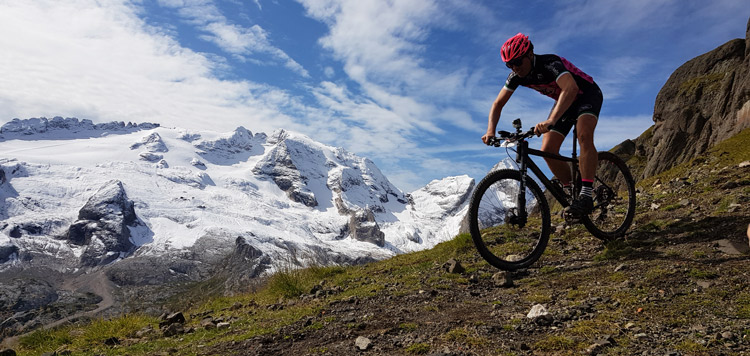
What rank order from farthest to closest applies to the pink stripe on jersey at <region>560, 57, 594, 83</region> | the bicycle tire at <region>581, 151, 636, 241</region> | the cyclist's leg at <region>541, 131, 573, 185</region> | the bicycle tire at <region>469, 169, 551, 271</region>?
1. the bicycle tire at <region>581, 151, 636, 241</region>
2. the cyclist's leg at <region>541, 131, 573, 185</region>
3. the pink stripe on jersey at <region>560, 57, 594, 83</region>
4. the bicycle tire at <region>469, 169, 551, 271</region>

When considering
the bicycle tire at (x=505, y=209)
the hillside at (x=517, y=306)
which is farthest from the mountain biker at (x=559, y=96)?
the hillside at (x=517, y=306)

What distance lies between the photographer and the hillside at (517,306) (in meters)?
4.48

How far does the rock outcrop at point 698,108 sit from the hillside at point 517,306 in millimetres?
19131

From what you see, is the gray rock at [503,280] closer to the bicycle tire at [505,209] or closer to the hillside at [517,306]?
the hillside at [517,306]

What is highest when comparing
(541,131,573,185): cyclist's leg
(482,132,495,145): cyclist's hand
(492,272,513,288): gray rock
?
(482,132,495,145): cyclist's hand

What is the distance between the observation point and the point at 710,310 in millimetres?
4684

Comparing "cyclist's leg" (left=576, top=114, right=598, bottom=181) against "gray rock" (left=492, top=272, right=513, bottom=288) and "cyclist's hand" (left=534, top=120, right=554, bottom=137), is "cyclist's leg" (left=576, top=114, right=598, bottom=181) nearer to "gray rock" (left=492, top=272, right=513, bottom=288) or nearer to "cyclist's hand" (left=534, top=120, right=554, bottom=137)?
"cyclist's hand" (left=534, top=120, right=554, bottom=137)

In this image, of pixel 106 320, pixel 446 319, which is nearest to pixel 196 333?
pixel 106 320

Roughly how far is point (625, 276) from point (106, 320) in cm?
993

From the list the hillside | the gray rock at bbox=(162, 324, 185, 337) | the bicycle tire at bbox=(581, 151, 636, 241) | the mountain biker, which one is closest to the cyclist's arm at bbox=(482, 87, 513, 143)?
the mountain biker

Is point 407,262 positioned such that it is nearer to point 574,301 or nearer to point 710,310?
point 574,301

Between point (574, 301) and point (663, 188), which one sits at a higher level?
point (663, 188)

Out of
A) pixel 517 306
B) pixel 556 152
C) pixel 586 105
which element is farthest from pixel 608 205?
pixel 517 306

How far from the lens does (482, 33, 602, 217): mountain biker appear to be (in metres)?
7.69
